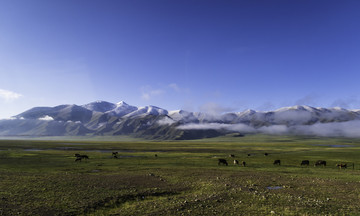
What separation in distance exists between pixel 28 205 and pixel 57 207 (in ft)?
8.54

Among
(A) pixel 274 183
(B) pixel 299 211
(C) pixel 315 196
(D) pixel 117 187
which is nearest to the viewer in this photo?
(B) pixel 299 211

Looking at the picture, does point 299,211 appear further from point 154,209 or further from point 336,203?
point 154,209

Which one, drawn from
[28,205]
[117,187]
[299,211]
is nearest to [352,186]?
[299,211]

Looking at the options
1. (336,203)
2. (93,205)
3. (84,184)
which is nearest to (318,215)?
(336,203)

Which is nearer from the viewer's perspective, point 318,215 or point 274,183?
point 318,215

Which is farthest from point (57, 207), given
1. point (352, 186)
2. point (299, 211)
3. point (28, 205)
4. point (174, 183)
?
point (352, 186)

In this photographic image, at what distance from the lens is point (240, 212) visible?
51.3ft

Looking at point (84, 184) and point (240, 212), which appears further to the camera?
point (84, 184)

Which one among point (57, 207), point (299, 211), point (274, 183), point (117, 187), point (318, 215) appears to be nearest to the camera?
point (318, 215)

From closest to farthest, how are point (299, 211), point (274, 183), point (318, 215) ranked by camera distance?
point (318, 215), point (299, 211), point (274, 183)

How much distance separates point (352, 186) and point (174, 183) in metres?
20.8

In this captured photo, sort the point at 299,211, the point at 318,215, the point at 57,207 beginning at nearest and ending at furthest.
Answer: the point at 318,215 → the point at 299,211 → the point at 57,207

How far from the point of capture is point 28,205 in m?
17.8

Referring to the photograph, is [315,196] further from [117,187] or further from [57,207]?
[57,207]
